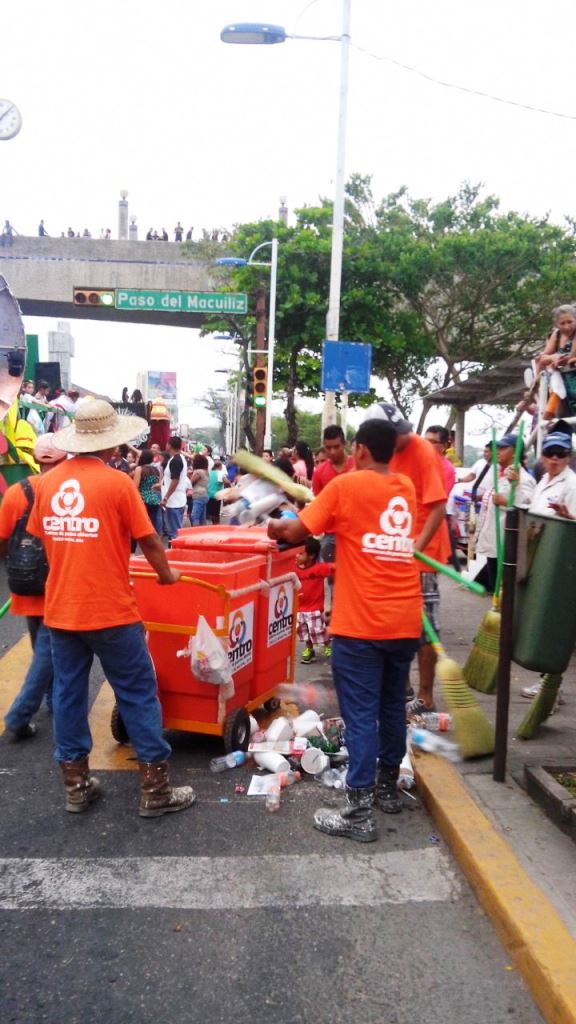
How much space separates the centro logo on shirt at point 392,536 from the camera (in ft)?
12.6

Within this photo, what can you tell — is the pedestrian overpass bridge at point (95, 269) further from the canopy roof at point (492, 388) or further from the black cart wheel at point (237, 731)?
the black cart wheel at point (237, 731)

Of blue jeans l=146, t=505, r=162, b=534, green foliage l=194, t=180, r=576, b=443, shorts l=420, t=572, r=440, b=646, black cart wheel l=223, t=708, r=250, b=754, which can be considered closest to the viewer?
black cart wheel l=223, t=708, r=250, b=754

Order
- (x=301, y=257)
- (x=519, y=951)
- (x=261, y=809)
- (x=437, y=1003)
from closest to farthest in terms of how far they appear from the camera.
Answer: (x=437, y=1003)
(x=519, y=951)
(x=261, y=809)
(x=301, y=257)

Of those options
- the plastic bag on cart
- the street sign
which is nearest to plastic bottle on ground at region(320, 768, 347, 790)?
the plastic bag on cart

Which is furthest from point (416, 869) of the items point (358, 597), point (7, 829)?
point (7, 829)

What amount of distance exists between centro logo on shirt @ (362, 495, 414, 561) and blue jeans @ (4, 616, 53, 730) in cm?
217

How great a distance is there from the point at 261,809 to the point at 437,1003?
1.57 meters

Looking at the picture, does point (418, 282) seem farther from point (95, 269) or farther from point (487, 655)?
point (487, 655)

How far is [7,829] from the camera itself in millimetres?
3955

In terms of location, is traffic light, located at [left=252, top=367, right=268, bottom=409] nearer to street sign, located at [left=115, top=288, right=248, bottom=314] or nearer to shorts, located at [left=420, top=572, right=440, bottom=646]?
street sign, located at [left=115, top=288, right=248, bottom=314]

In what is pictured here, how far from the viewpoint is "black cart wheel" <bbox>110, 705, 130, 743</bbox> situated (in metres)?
4.89

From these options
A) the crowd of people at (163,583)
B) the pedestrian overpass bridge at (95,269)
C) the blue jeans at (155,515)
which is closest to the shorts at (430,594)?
the crowd of people at (163,583)

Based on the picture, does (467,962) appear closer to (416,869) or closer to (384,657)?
(416,869)

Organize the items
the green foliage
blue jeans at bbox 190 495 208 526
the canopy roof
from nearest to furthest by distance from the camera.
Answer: the canopy roof, blue jeans at bbox 190 495 208 526, the green foliage
